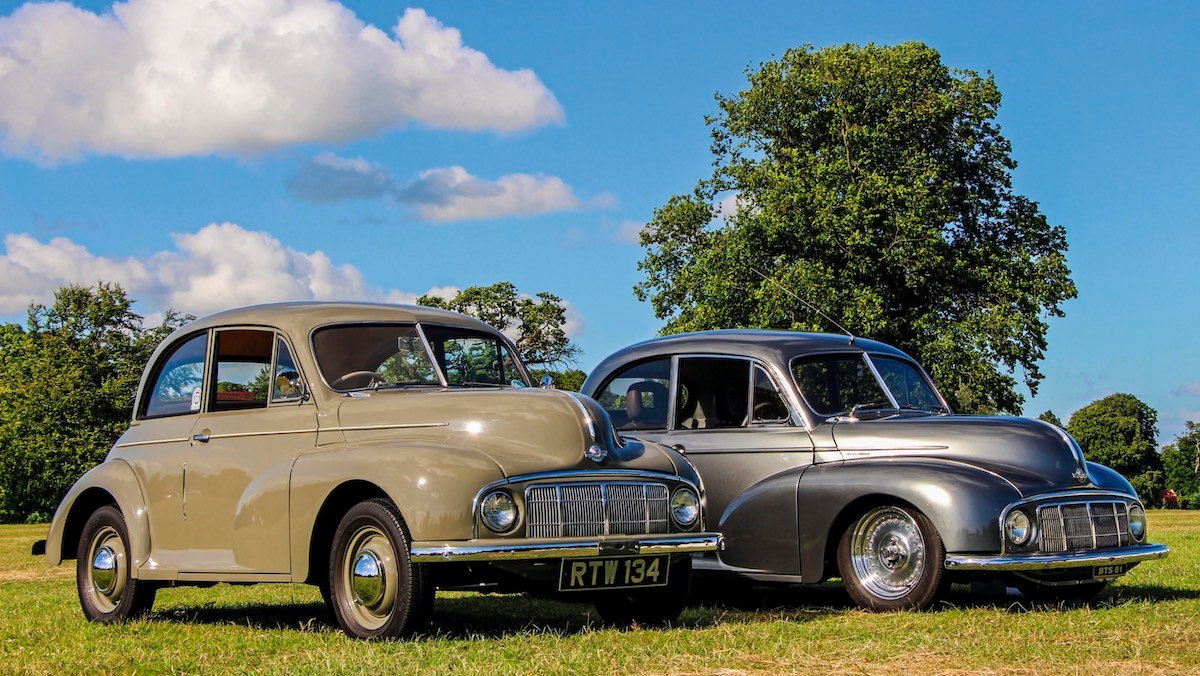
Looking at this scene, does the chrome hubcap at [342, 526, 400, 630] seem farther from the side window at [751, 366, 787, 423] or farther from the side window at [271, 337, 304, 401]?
the side window at [751, 366, 787, 423]

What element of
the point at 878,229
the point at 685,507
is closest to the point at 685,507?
the point at 685,507

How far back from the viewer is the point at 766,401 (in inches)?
424

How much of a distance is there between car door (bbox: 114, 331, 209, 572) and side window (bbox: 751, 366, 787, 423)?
4.20 meters

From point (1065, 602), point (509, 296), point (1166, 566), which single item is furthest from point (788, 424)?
point (509, 296)

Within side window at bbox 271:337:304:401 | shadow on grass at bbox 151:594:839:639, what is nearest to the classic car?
shadow on grass at bbox 151:594:839:639

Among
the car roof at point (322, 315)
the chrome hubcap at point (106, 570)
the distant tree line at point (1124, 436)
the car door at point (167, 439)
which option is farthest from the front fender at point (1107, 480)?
the distant tree line at point (1124, 436)

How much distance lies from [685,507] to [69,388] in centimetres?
5647

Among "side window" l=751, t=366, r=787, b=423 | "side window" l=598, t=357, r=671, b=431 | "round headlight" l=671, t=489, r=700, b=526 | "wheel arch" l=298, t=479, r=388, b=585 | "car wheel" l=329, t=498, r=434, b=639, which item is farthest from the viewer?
"side window" l=598, t=357, r=671, b=431

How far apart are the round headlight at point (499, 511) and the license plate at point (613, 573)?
0.41 metres

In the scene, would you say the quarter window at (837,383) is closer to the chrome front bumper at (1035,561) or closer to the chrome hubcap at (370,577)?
the chrome front bumper at (1035,561)

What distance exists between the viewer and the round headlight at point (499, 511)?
744 centimetres

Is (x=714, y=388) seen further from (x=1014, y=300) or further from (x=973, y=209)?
(x=973, y=209)

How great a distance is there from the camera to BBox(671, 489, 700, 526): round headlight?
8.34 metres

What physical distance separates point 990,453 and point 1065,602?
52.5 inches
